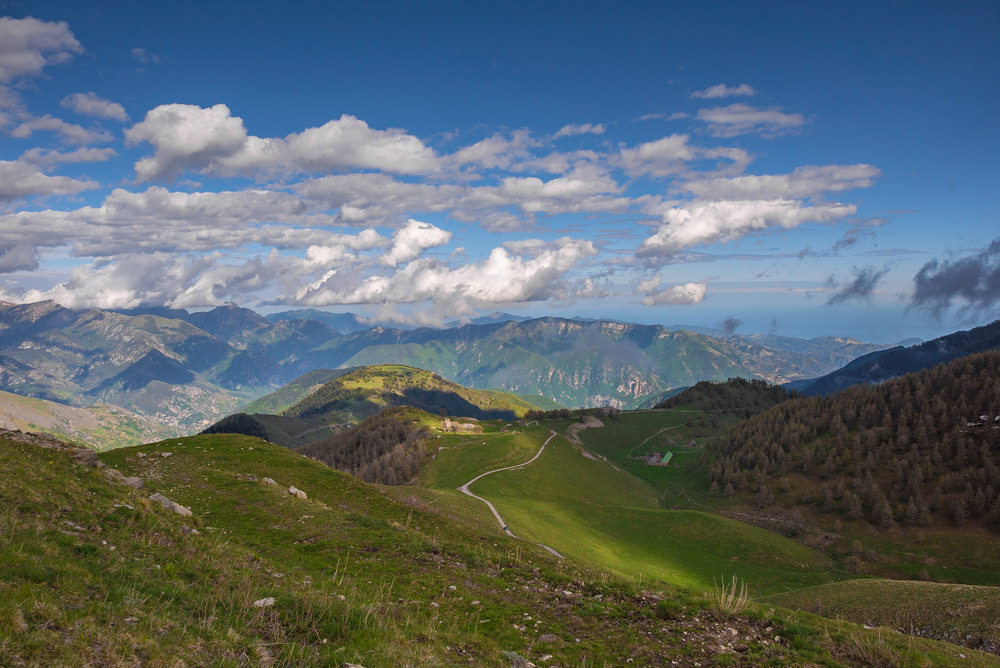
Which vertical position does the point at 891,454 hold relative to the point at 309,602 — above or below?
below

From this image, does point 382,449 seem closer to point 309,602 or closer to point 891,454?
point 891,454

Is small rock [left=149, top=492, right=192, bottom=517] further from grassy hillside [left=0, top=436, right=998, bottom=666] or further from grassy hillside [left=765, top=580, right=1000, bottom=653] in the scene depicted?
grassy hillside [left=765, top=580, right=1000, bottom=653]

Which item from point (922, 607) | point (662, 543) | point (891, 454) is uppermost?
point (922, 607)

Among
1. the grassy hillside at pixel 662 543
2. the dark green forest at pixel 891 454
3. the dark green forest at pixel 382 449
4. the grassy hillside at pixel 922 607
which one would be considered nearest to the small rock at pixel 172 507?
the grassy hillside at pixel 922 607

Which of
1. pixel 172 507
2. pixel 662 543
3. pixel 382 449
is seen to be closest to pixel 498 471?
pixel 662 543

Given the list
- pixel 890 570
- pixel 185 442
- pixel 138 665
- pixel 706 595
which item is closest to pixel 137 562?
pixel 138 665

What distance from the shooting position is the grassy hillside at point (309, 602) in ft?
27.8

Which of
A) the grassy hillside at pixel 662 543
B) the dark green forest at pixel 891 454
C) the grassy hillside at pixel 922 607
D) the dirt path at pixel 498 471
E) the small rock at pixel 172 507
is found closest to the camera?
the small rock at pixel 172 507

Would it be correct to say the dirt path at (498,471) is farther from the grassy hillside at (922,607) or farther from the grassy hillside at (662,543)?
the grassy hillside at (922,607)

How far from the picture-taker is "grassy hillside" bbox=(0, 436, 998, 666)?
8484 mm

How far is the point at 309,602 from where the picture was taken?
11891 millimetres

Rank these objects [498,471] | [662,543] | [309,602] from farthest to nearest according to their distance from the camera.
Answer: [498,471] < [662,543] < [309,602]

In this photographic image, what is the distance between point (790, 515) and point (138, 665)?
347ft

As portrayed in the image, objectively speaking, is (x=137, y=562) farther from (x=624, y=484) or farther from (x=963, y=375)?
(x=963, y=375)
